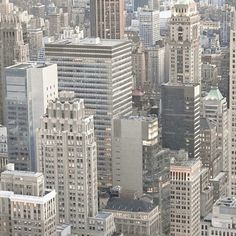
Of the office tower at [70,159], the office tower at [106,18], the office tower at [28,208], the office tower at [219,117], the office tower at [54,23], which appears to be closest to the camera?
the office tower at [28,208]

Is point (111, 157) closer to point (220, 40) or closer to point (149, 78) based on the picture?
point (149, 78)

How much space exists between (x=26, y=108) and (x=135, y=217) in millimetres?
17776

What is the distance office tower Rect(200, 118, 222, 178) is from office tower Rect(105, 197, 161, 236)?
22404 millimetres

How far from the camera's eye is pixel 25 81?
309 feet

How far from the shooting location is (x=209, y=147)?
362ft

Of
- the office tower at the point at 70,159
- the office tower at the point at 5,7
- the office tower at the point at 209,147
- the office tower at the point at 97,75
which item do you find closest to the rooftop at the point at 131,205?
the office tower at the point at 70,159

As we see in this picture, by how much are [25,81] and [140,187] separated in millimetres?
17534

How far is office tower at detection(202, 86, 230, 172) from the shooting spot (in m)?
112

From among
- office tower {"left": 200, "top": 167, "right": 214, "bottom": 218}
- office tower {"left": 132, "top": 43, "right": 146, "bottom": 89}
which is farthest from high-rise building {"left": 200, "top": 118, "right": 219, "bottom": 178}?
office tower {"left": 132, "top": 43, "right": 146, "bottom": 89}

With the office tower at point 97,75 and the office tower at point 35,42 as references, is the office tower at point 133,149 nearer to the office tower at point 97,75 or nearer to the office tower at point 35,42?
the office tower at point 97,75

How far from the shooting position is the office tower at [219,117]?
111812 millimetres

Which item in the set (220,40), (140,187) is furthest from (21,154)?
(220,40)

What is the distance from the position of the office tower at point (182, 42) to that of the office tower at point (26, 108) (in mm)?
31736

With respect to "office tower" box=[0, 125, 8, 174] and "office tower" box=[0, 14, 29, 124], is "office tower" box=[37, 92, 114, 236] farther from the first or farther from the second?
"office tower" box=[0, 14, 29, 124]
